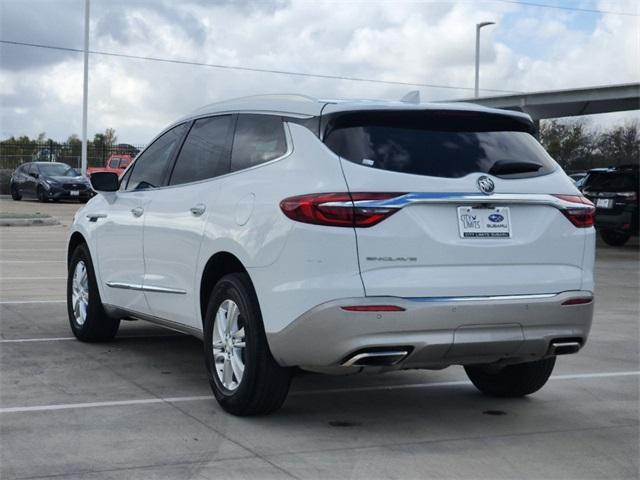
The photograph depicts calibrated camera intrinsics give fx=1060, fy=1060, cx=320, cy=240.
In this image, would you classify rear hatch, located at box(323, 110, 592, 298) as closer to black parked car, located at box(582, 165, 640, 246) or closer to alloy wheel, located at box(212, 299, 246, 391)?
alloy wheel, located at box(212, 299, 246, 391)

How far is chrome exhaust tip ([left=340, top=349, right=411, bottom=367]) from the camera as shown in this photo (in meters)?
5.40

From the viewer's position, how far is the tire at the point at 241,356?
5.77 m

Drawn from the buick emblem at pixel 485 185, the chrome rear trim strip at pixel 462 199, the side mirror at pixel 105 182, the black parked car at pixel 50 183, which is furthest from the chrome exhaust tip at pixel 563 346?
the black parked car at pixel 50 183

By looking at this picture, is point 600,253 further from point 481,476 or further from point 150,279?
point 481,476

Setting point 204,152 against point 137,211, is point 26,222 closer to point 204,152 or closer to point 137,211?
point 137,211

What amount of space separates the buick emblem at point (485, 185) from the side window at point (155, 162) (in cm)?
254

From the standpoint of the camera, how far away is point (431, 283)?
17.8ft

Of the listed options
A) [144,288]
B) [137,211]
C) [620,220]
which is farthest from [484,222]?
[620,220]

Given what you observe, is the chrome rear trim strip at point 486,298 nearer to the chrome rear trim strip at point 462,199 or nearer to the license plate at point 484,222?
the license plate at point 484,222

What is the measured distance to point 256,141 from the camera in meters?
6.29

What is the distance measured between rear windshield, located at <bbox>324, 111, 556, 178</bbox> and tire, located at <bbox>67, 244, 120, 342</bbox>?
338cm

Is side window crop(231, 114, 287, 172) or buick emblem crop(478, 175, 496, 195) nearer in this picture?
buick emblem crop(478, 175, 496, 195)

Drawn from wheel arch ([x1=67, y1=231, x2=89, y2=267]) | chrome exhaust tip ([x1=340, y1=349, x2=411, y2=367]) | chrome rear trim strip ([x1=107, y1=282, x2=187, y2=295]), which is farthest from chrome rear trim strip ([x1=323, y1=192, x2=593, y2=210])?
wheel arch ([x1=67, y1=231, x2=89, y2=267])

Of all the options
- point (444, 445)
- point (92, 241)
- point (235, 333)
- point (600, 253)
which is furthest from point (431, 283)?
point (600, 253)
